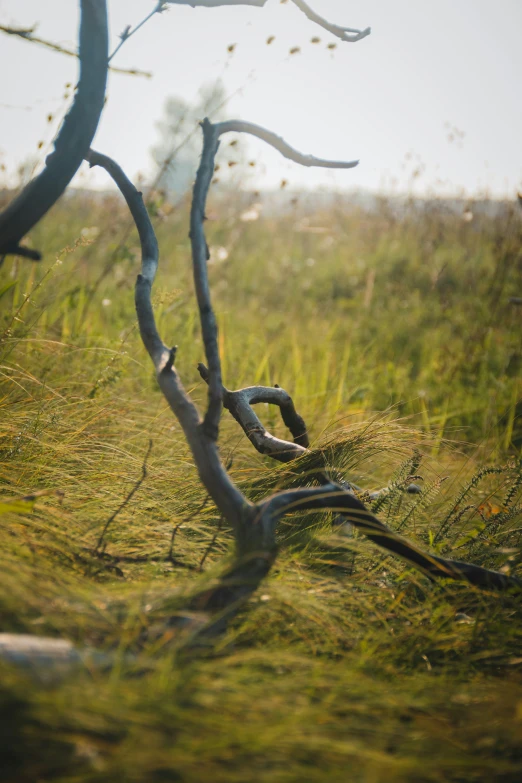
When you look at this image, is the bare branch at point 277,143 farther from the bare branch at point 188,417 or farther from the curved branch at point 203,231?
the bare branch at point 188,417

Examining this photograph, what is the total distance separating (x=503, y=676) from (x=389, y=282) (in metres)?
5.05

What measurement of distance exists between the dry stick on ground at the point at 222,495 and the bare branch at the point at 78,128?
176mm

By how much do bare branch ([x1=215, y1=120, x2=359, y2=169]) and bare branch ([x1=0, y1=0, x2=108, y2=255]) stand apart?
0.35m

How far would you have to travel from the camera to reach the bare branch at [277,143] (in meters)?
1.77

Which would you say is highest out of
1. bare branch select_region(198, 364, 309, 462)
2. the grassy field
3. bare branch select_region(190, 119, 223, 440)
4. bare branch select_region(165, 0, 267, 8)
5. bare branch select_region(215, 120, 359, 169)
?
bare branch select_region(165, 0, 267, 8)

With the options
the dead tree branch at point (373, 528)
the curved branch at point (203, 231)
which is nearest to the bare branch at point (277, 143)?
the curved branch at point (203, 231)

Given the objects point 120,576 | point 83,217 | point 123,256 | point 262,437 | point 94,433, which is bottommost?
point 120,576

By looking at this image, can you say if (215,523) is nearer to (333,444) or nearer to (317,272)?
(333,444)

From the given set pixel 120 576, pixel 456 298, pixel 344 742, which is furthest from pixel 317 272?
pixel 344 742

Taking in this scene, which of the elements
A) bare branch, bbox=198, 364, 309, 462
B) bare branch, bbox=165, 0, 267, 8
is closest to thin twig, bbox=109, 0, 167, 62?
bare branch, bbox=165, 0, 267, 8

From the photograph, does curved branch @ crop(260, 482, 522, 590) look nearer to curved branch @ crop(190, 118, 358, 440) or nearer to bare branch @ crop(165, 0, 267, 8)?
curved branch @ crop(190, 118, 358, 440)

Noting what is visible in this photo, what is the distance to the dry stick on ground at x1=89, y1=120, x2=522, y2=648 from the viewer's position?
1.28 m

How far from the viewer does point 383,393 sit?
12.3 ft

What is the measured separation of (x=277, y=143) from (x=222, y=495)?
42.5 inches
